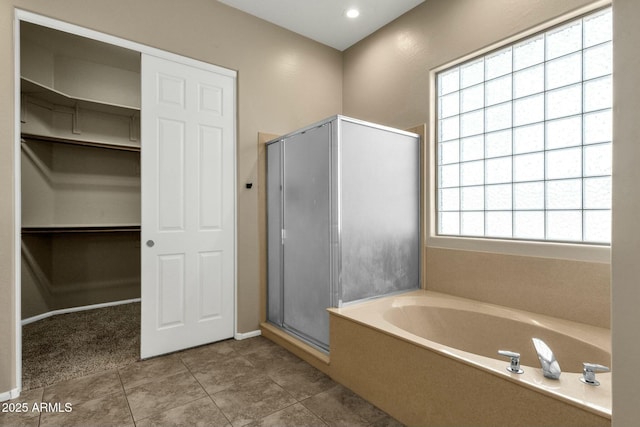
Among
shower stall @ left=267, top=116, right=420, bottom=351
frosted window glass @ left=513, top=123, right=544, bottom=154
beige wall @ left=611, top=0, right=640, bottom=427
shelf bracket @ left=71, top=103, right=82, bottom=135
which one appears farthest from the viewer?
shelf bracket @ left=71, top=103, right=82, bottom=135

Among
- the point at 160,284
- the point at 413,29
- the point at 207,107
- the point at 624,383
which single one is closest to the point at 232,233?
the point at 160,284

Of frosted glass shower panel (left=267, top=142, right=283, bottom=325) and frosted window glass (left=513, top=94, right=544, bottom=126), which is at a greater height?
frosted window glass (left=513, top=94, right=544, bottom=126)

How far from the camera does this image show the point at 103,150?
12.5ft

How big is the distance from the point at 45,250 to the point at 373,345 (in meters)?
3.67

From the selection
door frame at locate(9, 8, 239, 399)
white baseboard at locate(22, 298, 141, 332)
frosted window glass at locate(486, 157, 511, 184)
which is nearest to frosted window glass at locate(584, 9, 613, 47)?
frosted window glass at locate(486, 157, 511, 184)

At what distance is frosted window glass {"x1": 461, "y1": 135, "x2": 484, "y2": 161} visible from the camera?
249cm

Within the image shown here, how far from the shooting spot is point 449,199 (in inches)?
106

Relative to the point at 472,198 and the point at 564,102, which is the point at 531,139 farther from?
the point at 472,198

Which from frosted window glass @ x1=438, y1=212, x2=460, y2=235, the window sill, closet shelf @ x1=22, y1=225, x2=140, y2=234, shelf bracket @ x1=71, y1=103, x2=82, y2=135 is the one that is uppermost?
shelf bracket @ x1=71, y1=103, x2=82, y2=135

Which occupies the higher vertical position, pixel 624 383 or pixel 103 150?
pixel 103 150

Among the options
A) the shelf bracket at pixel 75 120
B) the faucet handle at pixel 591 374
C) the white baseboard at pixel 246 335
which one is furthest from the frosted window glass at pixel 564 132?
the shelf bracket at pixel 75 120

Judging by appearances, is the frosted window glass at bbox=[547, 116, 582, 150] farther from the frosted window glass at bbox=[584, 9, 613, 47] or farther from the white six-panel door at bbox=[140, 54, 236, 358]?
the white six-panel door at bbox=[140, 54, 236, 358]

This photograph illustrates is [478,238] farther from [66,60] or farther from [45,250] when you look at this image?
[66,60]

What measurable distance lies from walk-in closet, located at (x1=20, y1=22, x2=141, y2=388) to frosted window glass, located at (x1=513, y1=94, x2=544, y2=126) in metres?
3.39
